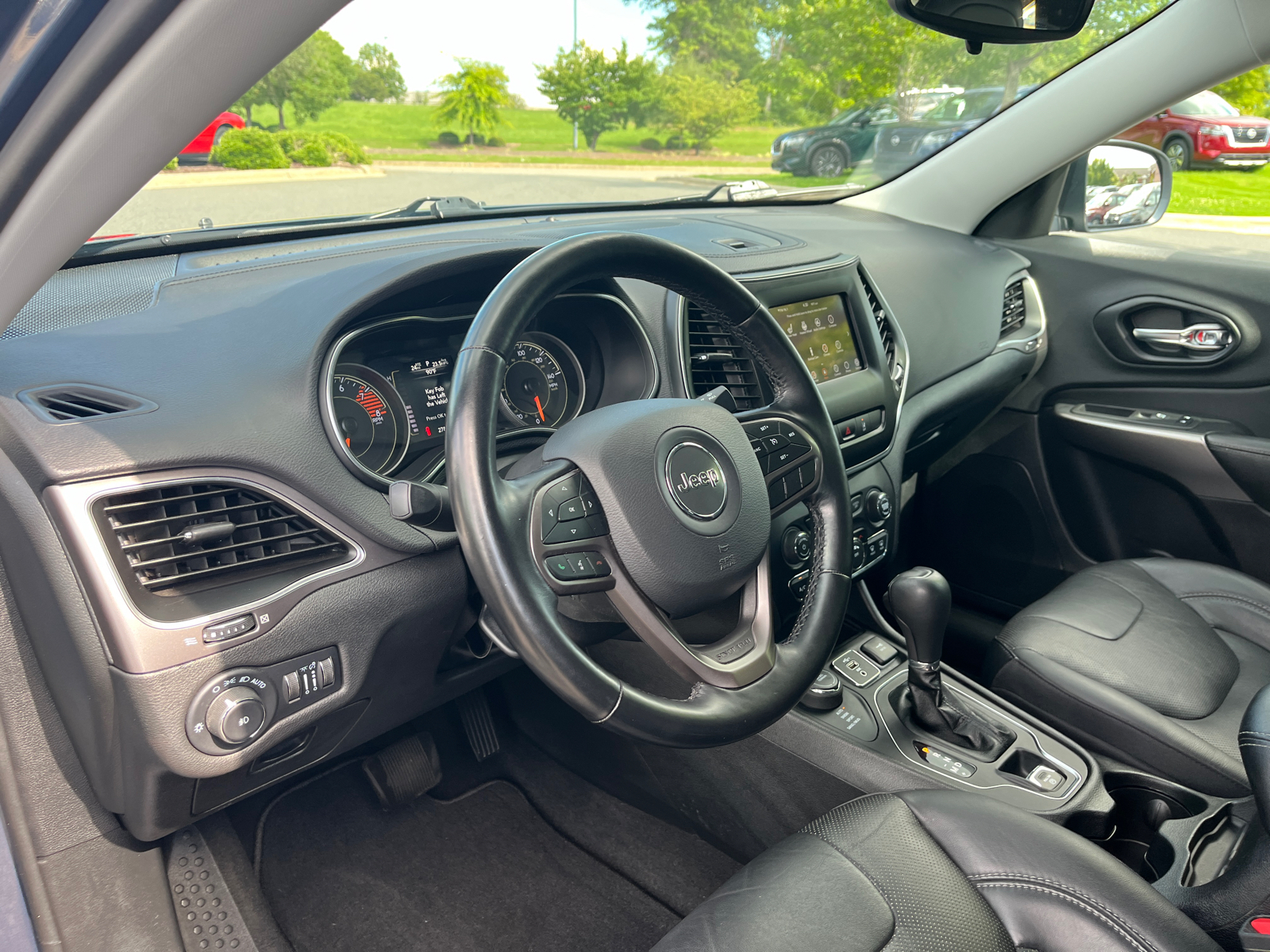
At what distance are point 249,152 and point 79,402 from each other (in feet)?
1.89

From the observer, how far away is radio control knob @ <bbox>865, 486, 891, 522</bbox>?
2195 millimetres

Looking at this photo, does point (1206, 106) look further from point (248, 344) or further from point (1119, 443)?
point (248, 344)

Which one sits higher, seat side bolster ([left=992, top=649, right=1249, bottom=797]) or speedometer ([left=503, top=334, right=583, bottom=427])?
speedometer ([left=503, top=334, right=583, bottom=427])

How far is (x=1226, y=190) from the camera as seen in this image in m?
2.86

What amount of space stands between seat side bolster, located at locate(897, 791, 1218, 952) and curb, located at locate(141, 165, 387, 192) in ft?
5.08

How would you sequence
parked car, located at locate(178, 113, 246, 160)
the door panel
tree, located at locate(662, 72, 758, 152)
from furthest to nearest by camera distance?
the door panel
tree, located at locate(662, 72, 758, 152)
parked car, located at locate(178, 113, 246, 160)

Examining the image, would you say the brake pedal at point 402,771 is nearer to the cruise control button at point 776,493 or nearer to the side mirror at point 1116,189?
the cruise control button at point 776,493

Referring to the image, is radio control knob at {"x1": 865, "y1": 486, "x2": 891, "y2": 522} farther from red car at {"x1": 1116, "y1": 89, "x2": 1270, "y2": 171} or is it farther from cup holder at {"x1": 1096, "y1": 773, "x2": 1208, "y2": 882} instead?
red car at {"x1": 1116, "y1": 89, "x2": 1270, "y2": 171}

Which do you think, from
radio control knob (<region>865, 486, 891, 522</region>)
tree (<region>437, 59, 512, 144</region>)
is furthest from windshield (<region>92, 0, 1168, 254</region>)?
radio control knob (<region>865, 486, 891, 522</region>)

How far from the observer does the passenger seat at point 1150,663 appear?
5.77ft

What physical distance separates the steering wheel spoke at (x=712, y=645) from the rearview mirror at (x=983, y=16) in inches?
39.3

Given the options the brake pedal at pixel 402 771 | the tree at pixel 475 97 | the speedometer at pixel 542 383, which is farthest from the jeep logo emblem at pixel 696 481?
the brake pedal at pixel 402 771

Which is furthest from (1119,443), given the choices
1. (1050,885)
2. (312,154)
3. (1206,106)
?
(312,154)

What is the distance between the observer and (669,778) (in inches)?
80.9
